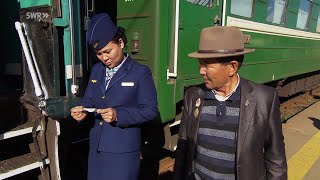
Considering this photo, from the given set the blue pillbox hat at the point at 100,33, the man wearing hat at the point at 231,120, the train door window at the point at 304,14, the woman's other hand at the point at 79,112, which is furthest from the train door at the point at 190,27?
the train door window at the point at 304,14

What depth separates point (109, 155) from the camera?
85.6 inches

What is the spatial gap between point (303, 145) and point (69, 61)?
13.3 feet

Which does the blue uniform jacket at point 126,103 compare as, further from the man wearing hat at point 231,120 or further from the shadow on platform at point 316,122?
the shadow on platform at point 316,122

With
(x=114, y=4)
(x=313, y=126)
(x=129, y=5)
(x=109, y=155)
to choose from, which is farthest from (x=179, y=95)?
(x=313, y=126)

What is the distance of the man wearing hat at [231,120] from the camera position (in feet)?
5.55

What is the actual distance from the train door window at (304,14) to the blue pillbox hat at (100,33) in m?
6.46

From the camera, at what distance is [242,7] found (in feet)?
16.0

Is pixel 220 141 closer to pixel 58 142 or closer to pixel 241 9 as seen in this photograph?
pixel 58 142

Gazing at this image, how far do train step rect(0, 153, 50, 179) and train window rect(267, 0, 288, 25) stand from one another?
4.65 metres

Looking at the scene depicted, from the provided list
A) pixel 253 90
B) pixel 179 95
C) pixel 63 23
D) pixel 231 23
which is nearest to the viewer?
pixel 253 90

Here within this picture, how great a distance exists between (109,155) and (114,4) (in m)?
2.58

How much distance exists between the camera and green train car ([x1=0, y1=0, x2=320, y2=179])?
8.95 ft

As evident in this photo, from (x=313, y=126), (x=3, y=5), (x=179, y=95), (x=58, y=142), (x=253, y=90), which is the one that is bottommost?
(x=313, y=126)

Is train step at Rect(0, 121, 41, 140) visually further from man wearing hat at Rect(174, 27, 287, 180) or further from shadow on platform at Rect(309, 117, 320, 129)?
shadow on platform at Rect(309, 117, 320, 129)
